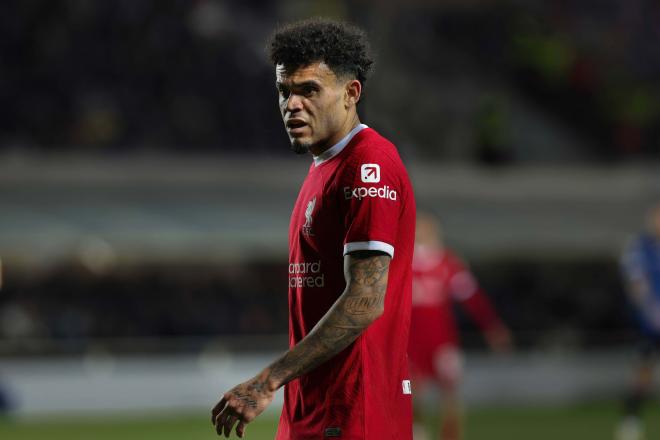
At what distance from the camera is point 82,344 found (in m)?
14.9

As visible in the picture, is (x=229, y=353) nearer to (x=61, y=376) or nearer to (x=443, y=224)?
(x=61, y=376)

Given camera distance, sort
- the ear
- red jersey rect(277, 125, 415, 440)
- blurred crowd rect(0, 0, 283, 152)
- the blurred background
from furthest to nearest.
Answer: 1. blurred crowd rect(0, 0, 283, 152)
2. the blurred background
3. the ear
4. red jersey rect(277, 125, 415, 440)

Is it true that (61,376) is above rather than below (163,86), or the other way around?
below

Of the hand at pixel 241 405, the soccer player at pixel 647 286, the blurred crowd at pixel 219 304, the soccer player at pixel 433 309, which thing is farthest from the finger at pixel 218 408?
the blurred crowd at pixel 219 304

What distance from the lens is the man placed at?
358cm

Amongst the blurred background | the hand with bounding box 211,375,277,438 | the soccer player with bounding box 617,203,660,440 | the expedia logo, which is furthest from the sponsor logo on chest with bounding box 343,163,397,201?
the soccer player with bounding box 617,203,660,440

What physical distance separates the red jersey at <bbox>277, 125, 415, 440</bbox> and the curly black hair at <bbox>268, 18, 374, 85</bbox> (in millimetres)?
211

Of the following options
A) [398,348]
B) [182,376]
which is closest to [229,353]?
[182,376]

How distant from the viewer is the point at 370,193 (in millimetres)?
3609

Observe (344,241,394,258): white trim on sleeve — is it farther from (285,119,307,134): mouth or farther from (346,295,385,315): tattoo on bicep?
(285,119,307,134): mouth

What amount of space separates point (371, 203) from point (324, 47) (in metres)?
0.51

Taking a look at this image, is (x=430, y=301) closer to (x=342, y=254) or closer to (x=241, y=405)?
(x=342, y=254)

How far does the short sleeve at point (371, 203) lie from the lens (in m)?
3.58

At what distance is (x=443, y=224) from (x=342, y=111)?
629 inches
